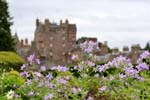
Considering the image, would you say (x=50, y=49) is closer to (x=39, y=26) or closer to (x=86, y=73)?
(x=39, y=26)

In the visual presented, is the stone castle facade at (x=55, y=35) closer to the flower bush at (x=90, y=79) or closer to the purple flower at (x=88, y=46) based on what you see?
the flower bush at (x=90, y=79)

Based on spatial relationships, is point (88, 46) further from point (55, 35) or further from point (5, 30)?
point (55, 35)

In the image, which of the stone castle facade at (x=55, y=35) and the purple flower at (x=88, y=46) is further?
the stone castle facade at (x=55, y=35)

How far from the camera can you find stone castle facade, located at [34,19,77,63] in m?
120

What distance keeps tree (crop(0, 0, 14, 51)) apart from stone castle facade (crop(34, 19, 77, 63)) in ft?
203

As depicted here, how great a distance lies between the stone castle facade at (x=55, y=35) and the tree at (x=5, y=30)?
203 ft

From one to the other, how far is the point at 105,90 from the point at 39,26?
379ft

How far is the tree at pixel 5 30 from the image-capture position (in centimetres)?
5303

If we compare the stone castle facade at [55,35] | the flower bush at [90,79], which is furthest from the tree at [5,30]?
the stone castle facade at [55,35]

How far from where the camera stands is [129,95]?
6.93 meters

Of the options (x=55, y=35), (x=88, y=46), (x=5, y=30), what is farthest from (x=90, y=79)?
(x=55, y=35)

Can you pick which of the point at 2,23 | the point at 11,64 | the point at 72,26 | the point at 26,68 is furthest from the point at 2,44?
the point at 72,26

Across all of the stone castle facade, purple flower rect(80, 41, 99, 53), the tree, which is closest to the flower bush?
purple flower rect(80, 41, 99, 53)

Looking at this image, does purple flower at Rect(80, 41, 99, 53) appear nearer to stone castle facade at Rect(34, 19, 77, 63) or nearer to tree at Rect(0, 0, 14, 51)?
tree at Rect(0, 0, 14, 51)
